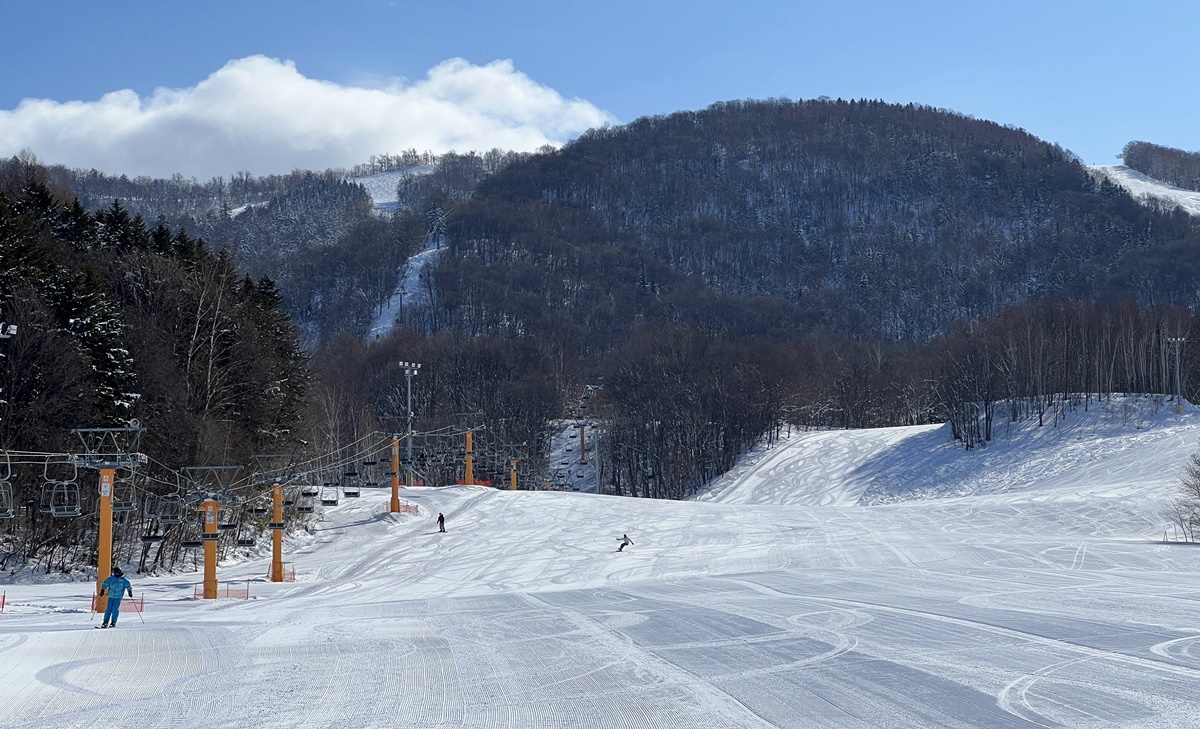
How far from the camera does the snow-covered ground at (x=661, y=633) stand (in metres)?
12.3

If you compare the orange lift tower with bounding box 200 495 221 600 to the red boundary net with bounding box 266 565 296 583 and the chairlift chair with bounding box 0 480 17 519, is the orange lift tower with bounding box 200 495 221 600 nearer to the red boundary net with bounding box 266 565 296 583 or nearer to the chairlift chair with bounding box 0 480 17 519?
the red boundary net with bounding box 266 565 296 583

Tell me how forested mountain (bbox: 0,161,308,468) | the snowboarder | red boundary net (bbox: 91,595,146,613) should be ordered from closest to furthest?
the snowboarder
red boundary net (bbox: 91,595,146,613)
forested mountain (bbox: 0,161,308,468)

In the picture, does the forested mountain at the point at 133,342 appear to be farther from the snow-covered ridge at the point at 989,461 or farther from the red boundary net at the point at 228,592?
the snow-covered ridge at the point at 989,461

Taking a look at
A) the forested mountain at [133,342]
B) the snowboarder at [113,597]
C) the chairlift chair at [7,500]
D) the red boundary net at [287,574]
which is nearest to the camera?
A: the snowboarder at [113,597]

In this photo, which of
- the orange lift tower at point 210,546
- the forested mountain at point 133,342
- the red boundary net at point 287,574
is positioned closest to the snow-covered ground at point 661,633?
the red boundary net at point 287,574

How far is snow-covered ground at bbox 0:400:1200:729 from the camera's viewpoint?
12.3 m

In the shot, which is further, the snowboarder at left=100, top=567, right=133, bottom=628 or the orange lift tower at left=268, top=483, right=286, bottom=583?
the orange lift tower at left=268, top=483, right=286, bottom=583

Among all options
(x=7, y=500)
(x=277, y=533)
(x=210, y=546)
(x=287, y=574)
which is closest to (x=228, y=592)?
(x=210, y=546)

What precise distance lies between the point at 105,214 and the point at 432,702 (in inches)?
2121

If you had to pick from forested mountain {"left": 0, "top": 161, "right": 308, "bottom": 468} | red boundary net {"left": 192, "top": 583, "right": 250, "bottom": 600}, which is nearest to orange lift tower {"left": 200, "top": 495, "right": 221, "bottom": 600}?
red boundary net {"left": 192, "top": 583, "right": 250, "bottom": 600}

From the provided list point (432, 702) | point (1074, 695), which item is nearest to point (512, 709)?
point (432, 702)

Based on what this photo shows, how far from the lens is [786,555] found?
42.3 m

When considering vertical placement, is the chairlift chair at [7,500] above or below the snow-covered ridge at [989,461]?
above

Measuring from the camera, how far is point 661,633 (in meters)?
19.4
